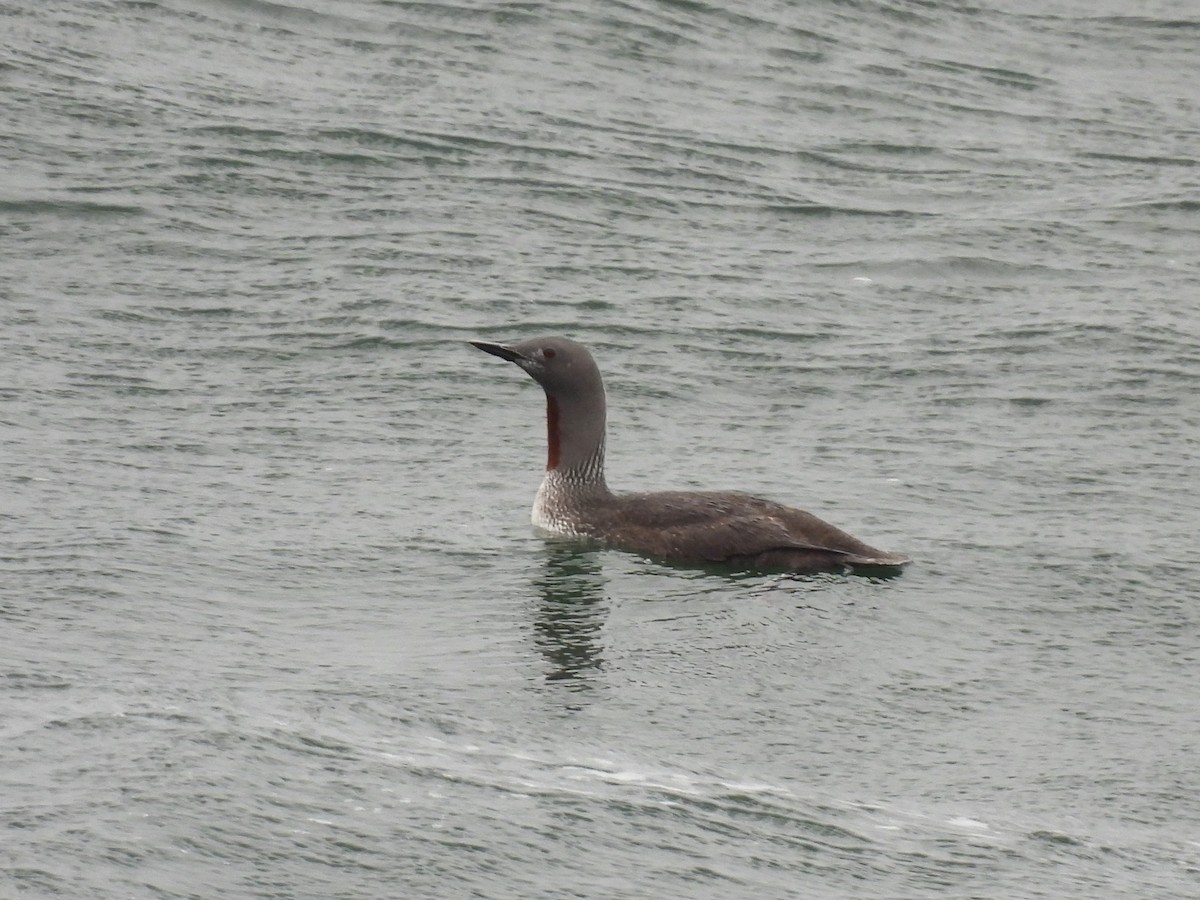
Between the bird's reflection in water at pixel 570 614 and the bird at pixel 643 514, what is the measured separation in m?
0.23

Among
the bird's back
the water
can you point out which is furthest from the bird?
the water

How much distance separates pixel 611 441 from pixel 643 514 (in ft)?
7.05

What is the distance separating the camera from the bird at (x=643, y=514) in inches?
436

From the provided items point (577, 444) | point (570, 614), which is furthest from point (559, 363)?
point (570, 614)

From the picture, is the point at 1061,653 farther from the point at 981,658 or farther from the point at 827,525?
the point at 827,525

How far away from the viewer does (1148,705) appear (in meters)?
9.56

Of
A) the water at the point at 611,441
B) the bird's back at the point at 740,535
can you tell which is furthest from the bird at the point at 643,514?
the water at the point at 611,441

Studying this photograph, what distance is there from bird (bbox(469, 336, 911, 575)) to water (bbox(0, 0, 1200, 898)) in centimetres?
16

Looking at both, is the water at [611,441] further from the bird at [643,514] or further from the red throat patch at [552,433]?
the red throat patch at [552,433]

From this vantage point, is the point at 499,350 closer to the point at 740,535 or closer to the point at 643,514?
the point at 643,514

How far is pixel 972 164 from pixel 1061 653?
31.4 feet

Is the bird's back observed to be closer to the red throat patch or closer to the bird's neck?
the bird's neck

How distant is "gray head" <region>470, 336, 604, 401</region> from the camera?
12156 millimetres

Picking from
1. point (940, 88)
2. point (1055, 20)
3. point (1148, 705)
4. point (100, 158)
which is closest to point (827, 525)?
point (1148, 705)
